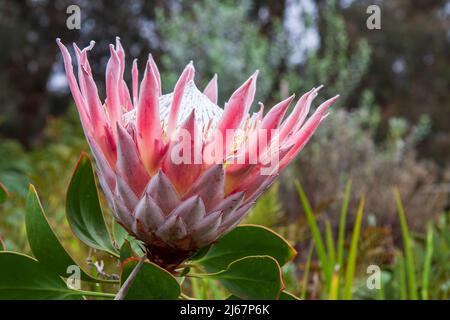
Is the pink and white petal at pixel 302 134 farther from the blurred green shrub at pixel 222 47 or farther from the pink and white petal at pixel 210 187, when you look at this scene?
the blurred green shrub at pixel 222 47

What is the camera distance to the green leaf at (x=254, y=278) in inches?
19.5

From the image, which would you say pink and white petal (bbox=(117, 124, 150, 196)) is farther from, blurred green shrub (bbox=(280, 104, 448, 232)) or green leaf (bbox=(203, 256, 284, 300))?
blurred green shrub (bbox=(280, 104, 448, 232))

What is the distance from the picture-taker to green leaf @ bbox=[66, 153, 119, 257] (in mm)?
589

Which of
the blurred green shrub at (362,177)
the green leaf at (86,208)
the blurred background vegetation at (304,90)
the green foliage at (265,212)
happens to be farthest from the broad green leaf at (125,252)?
the blurred green shrub at (362,177)

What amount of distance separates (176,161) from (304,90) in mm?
5966

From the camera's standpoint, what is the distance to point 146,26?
44.5 feet

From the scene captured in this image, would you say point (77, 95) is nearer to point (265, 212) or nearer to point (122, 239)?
point (122, 239)

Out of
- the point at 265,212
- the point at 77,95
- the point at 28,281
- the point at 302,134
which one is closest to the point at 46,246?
the point at 28,281

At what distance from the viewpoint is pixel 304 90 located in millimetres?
6320

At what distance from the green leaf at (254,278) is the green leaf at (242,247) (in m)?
0.06

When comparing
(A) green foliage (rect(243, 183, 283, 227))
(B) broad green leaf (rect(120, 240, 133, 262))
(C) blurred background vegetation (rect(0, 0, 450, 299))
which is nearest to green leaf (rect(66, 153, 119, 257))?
(B) broad green leaf (rect(120, 240, 133, 262))

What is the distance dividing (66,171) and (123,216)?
88.9 inches
